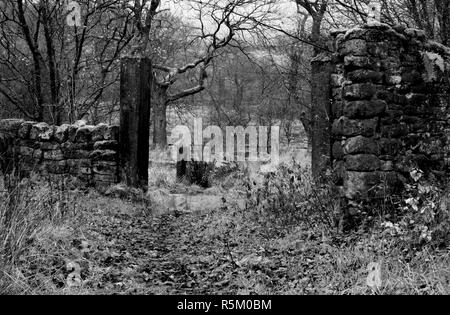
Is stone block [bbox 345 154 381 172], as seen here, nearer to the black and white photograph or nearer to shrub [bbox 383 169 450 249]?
the black and white photograph

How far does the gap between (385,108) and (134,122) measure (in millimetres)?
4611

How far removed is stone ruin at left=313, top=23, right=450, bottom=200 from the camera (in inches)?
192

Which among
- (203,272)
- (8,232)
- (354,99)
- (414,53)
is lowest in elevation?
(203,272)

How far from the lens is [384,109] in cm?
500

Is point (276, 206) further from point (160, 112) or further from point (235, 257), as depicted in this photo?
point (160, 112)

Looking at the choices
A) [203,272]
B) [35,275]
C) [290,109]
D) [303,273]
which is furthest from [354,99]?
[290,109]

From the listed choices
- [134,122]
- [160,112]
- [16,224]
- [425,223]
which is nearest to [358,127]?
[425,223]

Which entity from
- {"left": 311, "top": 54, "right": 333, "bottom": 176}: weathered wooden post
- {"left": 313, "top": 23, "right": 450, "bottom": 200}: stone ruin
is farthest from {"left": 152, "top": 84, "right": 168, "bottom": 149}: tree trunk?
{"left": 313, "top": 23, "right": 450, "bottom": 200}: stone ruin

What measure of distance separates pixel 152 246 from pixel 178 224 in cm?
151

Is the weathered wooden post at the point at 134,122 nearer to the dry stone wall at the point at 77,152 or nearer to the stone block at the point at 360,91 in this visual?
the dry stone wall at the point at 77,152
